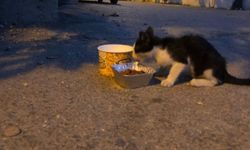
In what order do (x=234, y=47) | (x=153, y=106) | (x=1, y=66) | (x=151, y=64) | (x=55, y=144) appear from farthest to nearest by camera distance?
(x=234, y=47)
(x=151, y=64)
(x=1, y=66)
(x=153, y=106)
(x=55, y=144)

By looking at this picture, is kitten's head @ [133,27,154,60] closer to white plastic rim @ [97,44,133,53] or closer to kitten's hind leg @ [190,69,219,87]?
white plastic rim @ [97,44,133,53]

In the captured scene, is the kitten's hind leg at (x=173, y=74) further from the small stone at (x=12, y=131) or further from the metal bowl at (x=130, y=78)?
the small stone at (x=12, y=131)

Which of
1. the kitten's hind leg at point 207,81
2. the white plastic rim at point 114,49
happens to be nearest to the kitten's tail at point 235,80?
the kitten's hind leg at point 207,81

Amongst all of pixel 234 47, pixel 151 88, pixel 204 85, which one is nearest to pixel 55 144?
pixel 151 88

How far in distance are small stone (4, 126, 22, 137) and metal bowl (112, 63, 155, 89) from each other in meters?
1.25

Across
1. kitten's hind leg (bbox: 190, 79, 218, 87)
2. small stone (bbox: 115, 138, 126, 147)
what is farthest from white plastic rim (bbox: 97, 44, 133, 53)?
small stone (bbox: 115, 138, 126, 147)

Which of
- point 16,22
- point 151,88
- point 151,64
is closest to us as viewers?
point 151,88

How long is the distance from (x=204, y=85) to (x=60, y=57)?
1871 mm

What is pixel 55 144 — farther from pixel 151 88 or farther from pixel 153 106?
pixel 151 88

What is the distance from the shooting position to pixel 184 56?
4.14m

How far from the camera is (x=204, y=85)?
424 centimetres

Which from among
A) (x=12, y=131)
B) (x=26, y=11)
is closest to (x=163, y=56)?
(x=12, y=131)

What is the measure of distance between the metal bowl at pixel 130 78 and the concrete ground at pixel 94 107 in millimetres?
80

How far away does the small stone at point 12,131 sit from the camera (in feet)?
9.66
